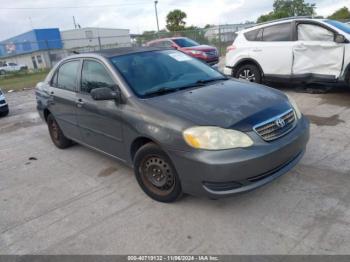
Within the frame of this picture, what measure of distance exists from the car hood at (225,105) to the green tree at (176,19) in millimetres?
37341

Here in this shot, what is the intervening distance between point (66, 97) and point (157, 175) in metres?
2.16

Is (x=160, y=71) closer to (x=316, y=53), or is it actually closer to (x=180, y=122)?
(x=180, y=122)

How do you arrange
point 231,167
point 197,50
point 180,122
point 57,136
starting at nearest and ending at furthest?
point 231,167 → point 180,122 → point 57,136 → point 197,50

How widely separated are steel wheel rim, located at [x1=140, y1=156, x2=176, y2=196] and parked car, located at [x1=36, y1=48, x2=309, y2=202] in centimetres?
1

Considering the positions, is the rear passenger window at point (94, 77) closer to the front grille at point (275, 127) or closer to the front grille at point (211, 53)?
the front grille at point (275, 127)

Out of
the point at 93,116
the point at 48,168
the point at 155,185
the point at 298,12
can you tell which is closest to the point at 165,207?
the point at 155,185

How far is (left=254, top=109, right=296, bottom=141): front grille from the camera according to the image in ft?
9.90

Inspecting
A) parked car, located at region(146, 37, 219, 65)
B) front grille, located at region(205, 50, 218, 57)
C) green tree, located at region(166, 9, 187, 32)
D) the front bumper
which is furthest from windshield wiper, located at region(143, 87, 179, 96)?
green tree, located at region(166, 9, 187, 32)

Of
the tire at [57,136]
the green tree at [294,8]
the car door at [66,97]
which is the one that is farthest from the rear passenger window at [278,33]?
the green tree at [294,8]

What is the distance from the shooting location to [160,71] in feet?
13.2

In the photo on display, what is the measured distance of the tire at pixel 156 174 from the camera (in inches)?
128

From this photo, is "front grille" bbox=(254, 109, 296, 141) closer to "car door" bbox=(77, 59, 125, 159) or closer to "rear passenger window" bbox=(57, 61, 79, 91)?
"car door" bbox=(77, 59, 125, 159)

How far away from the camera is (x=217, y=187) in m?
2.94

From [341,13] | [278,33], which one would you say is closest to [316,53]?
[278,33]
